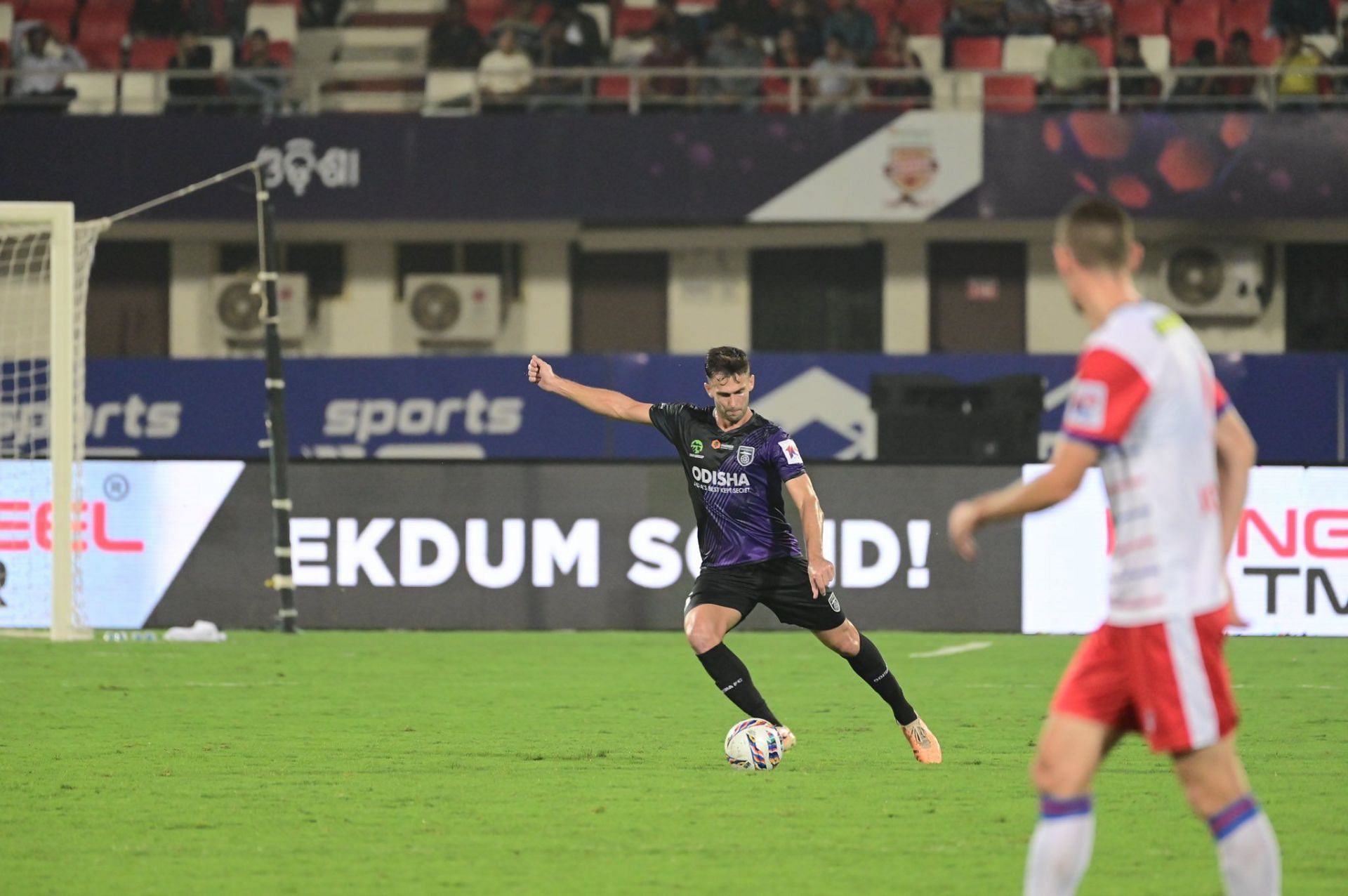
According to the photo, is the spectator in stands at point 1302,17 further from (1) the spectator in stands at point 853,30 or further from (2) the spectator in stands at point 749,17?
(2) the spectator in stands at point 749,17

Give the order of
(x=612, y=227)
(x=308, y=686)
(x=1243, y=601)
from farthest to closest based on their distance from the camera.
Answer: (x=612, y=227) → (x=1243, y=601) → (x=308, y=686)

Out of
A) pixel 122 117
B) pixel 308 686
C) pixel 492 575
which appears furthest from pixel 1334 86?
pixel 308 686

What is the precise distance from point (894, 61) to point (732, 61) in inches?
74.2

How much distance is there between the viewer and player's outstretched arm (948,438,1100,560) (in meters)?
4.46

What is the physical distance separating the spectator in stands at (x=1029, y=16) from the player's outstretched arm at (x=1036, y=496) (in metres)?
18.9

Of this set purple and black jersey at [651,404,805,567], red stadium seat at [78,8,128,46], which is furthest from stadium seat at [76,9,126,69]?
purple and black jersey at [651,404,805,567]

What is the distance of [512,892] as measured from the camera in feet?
18.7

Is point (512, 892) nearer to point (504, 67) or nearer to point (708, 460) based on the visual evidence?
point (708, 460)

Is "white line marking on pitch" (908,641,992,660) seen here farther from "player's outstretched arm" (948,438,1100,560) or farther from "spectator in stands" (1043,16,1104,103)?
"spectator in stands" (1043,16,1104,103)

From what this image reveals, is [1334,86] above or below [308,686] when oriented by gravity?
above

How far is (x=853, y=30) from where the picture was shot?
2239 centimetres

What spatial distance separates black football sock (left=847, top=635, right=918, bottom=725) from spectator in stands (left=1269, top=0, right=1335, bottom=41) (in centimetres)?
1612

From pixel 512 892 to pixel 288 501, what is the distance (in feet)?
30.4

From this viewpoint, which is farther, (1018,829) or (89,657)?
(89,657)
